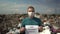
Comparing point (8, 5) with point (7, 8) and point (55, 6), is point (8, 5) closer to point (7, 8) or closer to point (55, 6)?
point (7, 8)

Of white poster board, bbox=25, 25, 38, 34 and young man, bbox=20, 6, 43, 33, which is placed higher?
young man, bbox=20, 6, 43, 33

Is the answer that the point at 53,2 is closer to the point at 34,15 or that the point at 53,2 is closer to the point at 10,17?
the point at 34,15

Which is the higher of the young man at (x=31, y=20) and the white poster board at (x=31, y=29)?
the young man at (x=31, y=20)

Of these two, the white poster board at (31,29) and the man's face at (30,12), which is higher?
the man's face at (30,12)

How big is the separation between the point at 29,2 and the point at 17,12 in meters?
0.12

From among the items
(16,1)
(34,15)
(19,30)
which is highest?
(16,1)

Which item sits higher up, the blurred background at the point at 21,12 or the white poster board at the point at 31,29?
the blurred background at the point at 21,12

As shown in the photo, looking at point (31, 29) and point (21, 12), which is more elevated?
point (21, 12)

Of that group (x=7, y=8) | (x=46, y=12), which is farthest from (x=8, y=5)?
(x=46, y=12)

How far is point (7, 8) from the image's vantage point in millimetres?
1209

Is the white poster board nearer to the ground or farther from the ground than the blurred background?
nearer to the ground

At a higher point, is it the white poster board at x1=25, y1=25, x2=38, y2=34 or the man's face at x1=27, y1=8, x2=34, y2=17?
the man's face at x1=27, y1=8, x2=34, y2=17

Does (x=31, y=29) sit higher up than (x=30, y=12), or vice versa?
(x=30, y=12)

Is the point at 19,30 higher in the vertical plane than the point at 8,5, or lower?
lower
